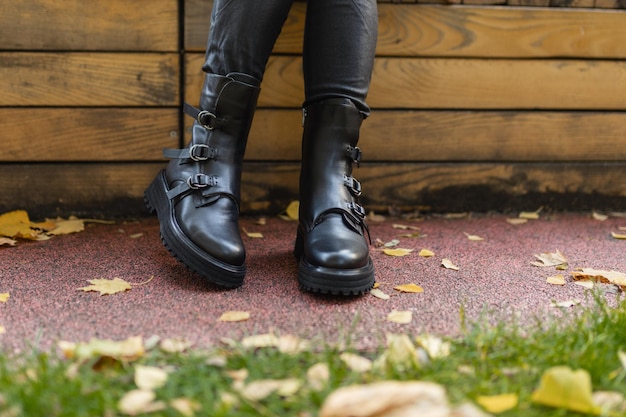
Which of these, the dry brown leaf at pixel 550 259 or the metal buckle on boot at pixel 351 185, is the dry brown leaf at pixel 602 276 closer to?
the dry brown leaf at pixel 550 259

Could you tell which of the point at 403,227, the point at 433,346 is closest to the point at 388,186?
the point at 403,227

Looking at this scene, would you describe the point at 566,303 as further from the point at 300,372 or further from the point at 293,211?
the point at 293,211

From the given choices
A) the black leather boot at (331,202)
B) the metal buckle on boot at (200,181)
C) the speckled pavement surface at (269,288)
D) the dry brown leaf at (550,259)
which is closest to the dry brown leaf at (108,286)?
the speckled pavement surface at (269,288)

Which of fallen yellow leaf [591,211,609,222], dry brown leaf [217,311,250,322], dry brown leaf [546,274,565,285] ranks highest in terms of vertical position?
dry brown leaf [217,311,250,322]

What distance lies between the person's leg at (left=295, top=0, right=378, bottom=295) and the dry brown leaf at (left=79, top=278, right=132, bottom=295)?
1.15 feet

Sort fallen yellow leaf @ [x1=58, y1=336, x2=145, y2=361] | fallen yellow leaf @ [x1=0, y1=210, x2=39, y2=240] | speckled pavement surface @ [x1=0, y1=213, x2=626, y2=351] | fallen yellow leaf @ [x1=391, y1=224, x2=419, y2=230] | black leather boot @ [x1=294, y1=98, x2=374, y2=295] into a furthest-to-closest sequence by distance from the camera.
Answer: fallen yellow leaf @ [x1=391, y1=224, x2=419, y2=230]
fallen yellow leaf @ [x1=0, y1=210, x2=39, y2=240]
black leather boot @ [x1=294, y1=98, x2=374, y2=295]
speckled pavement surface @ [x1=0, y1=213, x2=626, y2=351]
fallen yellow leaf @ [x1=58, y1=336, x2=145, y2=361]

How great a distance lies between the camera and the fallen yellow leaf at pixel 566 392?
0.77m

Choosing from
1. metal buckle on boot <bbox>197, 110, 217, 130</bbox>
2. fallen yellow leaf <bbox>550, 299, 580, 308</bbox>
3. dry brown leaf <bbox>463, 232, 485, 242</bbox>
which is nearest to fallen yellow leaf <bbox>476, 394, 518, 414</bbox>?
fallen yellow leaf <bbox>550, 299, 580, 308</bbox>

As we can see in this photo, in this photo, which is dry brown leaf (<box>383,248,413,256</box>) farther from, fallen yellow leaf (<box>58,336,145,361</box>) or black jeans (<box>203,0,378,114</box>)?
fallen yellow leaf (<box>58,336,145,361</box>)

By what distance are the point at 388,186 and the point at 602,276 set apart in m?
0.69

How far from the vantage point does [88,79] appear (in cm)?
167

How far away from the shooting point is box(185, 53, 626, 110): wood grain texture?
1.77m

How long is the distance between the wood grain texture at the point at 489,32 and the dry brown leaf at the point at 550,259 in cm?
64

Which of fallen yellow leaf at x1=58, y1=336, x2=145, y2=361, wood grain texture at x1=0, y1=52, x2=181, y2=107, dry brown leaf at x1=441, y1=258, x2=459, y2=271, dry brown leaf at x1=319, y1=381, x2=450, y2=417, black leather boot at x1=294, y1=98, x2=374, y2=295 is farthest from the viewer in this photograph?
wood grain texture at x1=0, y1=52, x2=181, y2=107
